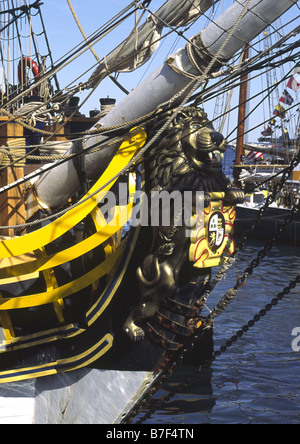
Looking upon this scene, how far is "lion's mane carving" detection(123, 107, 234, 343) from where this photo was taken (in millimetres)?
6844

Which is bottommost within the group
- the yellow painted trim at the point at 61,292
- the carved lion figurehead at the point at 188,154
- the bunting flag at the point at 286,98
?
the yellow painted trim at the point at 61,292

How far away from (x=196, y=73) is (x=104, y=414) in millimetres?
4153

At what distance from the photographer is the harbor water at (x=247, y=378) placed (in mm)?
9859

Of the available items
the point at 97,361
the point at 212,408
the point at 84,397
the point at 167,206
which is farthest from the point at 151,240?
the point at 212,408

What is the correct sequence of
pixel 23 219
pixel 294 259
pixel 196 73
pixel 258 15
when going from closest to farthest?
pixel 258 15
pixel 196 73
pixel 23 219
pixel 294 259

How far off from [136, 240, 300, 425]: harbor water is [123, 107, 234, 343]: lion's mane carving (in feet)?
3.62

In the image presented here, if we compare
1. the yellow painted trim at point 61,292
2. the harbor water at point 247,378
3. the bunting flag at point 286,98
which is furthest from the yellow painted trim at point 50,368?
the bunting flag at point 286,98

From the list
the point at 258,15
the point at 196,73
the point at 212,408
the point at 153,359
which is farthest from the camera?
the point at 212,408

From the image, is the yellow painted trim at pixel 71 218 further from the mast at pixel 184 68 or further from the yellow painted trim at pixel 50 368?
the yellow painted trim at pixel 50 368

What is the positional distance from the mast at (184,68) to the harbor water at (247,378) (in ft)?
9.42

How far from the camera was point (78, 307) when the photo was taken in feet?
26.4

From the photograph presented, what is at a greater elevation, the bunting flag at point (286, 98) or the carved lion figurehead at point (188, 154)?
the bunting flag at point (286, 98)

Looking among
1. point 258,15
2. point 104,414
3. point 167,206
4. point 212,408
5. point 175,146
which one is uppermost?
point 258,15

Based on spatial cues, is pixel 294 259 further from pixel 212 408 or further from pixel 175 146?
pixel 175 146
